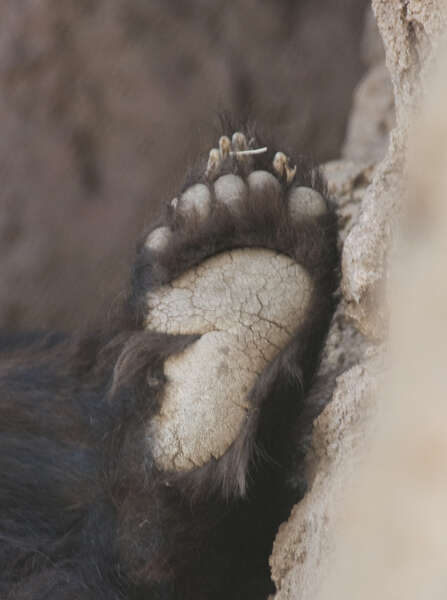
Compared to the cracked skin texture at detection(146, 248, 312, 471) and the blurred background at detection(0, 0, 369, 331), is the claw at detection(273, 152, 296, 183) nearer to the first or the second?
the cracked skin texture at detection(146, 248, 312, 471)

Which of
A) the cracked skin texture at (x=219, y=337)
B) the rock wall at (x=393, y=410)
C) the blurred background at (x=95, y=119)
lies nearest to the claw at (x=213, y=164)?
the cracked skin texture at (x=219, y=337)

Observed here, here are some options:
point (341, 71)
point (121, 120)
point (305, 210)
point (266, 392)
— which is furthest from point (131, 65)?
point (266, 392)

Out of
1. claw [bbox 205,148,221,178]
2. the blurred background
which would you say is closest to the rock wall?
claw [bbox 205,148,221,178]

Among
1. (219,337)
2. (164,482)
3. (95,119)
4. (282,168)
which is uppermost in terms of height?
(95,119)

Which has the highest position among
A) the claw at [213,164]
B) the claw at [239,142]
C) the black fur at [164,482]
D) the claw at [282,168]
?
the claw at [239,142]

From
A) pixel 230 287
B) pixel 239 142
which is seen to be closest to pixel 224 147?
pixel 239 142

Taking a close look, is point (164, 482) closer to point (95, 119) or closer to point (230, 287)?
point (230, 287)

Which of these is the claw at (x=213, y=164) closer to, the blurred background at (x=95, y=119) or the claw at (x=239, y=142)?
the claw at (x=239, y=142)
